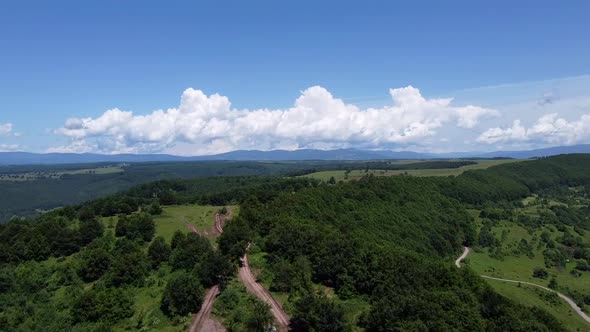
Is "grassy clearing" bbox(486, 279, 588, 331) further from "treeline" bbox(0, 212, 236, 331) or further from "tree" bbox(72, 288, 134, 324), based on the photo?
"tree" bbox(72, 288, 134, 324)

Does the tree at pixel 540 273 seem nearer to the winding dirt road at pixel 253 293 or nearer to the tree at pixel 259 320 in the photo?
the winding dirt road at pixel 253 293

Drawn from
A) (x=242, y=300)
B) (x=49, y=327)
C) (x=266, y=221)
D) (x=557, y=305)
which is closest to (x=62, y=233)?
(x=49, y=327)

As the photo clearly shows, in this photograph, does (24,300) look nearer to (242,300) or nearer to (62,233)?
(62,233)

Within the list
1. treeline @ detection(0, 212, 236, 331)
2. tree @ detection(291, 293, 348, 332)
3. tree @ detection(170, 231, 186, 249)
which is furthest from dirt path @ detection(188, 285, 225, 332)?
tree @ detection(170, 231, 186, 249)

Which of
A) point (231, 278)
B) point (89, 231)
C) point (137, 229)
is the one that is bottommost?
point (231, 278)

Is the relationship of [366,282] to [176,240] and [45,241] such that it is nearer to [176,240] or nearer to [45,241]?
[176,240]

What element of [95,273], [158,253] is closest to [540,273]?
[158,253]

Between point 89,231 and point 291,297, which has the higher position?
point 89,231
